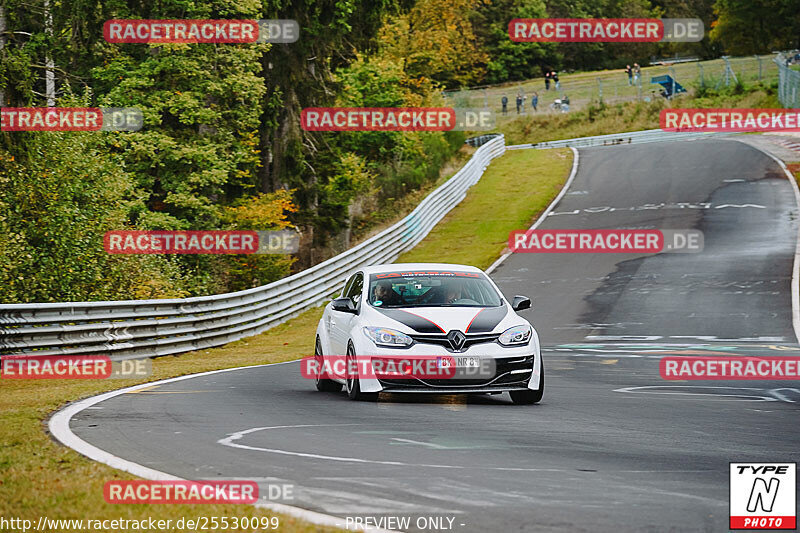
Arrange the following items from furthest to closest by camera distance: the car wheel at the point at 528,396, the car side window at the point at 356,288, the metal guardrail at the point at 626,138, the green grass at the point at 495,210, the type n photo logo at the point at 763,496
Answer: the metal guardrail at the point at 626,138
the green grass at the point at 495,210
the car side window at the point at 356,288
the car wheel at the point at 528,396
the type n photo logo at the point at 763,496

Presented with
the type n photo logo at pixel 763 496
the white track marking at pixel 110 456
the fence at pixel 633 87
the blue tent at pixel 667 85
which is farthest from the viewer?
the blue tent at pixel 667 85

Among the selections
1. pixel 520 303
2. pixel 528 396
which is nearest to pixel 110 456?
pixel 528 396

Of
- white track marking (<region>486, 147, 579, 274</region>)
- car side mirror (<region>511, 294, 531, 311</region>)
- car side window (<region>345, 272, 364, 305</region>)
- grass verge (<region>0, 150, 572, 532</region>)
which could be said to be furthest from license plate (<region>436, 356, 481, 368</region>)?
white track marking (<region>486, 147, 579, 274</region>)

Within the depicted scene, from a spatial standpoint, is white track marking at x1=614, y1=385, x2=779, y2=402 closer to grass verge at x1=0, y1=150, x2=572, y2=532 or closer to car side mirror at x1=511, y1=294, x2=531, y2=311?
car side mirror at x1=511, y1=294, x2=531, y2=311

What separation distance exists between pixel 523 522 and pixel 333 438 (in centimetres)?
340

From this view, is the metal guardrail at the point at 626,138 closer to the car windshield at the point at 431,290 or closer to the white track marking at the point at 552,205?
the white track marking at the point at 552,205

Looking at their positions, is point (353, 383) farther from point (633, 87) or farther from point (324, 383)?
point (633, 87)

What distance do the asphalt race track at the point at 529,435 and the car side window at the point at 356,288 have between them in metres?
1.25

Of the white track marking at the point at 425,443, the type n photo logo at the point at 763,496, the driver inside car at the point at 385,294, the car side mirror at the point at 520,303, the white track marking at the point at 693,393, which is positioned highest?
the driver inside car at the point at 385,294

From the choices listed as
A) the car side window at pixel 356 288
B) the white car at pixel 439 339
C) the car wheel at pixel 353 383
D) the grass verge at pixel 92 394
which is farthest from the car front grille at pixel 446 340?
the grass verge at pixel 92 394

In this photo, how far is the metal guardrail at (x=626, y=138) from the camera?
216 ft

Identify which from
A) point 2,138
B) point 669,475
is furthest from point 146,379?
point 669,475

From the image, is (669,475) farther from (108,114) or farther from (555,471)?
(108,114)

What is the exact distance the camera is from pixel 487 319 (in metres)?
11.9
